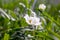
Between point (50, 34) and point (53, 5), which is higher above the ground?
point (53, 5)

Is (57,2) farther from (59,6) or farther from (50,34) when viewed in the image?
(50,34)

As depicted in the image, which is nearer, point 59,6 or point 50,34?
point 50,34

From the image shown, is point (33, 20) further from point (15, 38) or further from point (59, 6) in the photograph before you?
point (59, 6)

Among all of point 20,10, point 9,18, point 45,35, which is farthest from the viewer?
point 20,10

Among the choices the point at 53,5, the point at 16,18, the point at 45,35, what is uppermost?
the point at 53,5

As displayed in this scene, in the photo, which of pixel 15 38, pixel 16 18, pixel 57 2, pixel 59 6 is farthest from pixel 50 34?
pixel 57 2

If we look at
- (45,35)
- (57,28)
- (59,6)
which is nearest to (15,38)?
(45,35)

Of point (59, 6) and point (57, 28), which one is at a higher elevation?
point (59, 6)

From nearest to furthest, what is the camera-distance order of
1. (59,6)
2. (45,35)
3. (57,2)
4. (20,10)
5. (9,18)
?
(45,35)
(9,18)
(20,10)
(59,6)
(57,2)

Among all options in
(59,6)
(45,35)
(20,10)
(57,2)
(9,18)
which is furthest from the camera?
(57,2)
